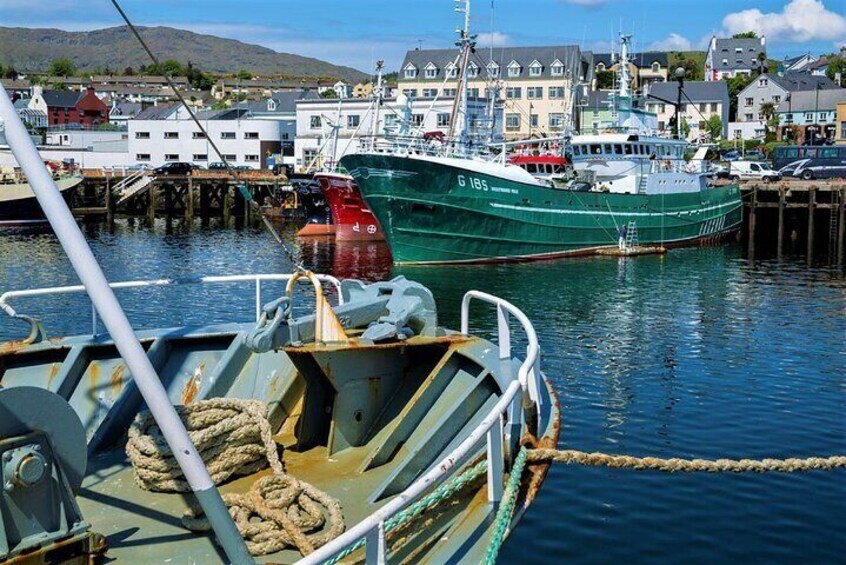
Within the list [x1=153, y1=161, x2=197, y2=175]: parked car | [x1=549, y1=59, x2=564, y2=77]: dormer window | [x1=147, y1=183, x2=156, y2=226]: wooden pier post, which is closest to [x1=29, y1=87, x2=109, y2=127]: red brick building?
[x1=153, y1=161, x2=197, y2=175]: parked car

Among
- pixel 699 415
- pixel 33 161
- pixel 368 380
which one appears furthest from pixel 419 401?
pixel 699 415

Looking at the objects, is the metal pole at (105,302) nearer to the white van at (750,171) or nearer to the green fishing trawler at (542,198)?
the green fishing trawler at (542,198)

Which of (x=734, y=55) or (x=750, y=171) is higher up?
(x=734, y=55)

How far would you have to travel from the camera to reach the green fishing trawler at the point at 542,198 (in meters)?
40.3

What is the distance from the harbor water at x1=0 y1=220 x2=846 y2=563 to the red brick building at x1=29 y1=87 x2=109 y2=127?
82.8 m

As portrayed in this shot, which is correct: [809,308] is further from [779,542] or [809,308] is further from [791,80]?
[791,80]

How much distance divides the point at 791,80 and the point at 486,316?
10356 cm

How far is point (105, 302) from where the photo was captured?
485 cm

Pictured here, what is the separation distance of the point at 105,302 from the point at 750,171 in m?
70.9

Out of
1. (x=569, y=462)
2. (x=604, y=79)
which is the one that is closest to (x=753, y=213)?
(x=569, y=462)

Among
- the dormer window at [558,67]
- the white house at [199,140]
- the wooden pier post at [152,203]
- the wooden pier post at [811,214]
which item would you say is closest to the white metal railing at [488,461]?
the wooden pier post at [811,214]

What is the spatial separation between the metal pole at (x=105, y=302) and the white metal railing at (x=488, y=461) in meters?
0.75

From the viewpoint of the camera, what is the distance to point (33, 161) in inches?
188

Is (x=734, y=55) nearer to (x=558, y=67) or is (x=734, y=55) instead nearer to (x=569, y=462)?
(x=558, y=67)
